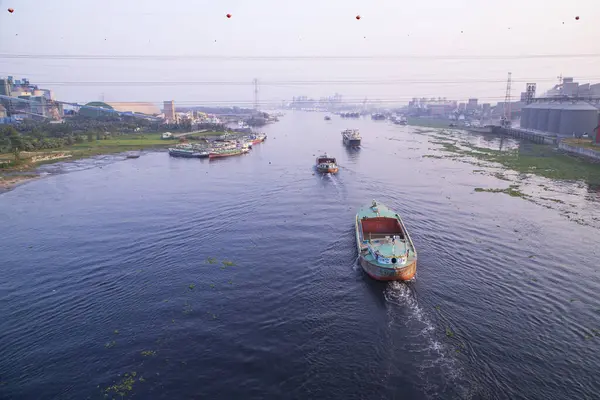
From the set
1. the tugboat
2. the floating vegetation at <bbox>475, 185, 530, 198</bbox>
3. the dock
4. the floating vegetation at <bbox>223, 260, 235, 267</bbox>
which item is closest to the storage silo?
the dock

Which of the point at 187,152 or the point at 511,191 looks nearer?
the point at 511,191

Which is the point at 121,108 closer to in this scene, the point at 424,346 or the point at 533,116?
the point at 533,116

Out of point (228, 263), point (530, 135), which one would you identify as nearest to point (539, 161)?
point (530, 135)

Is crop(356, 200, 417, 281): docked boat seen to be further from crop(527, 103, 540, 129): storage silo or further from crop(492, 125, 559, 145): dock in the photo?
crop(527, 103, 540, 129): storage silo

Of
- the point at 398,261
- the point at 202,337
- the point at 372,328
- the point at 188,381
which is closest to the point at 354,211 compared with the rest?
the point at 398,261

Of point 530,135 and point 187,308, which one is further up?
point 530,135

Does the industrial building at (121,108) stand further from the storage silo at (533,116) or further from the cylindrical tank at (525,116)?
the cylindrical tank at (525,116)
